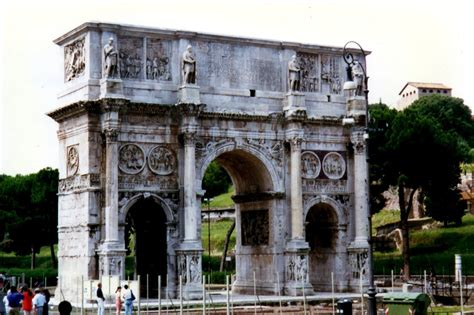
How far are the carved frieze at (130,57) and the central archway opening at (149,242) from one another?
505cm

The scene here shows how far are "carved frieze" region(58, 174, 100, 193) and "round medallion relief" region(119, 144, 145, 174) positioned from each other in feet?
3.50

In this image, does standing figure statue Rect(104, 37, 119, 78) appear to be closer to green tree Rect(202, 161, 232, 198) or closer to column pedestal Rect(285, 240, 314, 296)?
column pedestal Rect(285, 240, 314, 296)

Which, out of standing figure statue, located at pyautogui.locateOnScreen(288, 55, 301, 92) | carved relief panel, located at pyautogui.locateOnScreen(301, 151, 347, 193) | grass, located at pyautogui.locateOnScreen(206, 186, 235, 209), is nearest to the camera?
standing figure statue, located at pyautogui.locateOnScreen(288, 55, 301, 92)

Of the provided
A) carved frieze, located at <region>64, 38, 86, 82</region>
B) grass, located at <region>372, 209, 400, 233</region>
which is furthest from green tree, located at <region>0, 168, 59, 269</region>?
carved frieze, located at <region>64, 38, 86, 82</region>

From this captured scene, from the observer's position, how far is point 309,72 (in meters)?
39.8

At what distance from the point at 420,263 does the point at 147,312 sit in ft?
92.3

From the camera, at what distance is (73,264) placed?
3550cm

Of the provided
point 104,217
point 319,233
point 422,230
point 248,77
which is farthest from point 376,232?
point 104,217

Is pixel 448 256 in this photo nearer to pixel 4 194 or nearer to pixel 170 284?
pixel 170 284

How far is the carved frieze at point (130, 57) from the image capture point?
116 feet

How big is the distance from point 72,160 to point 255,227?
27.9 ft

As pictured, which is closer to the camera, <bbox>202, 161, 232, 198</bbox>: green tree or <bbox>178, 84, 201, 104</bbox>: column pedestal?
<bbox>178, 84, 201, 104</bbox>: column pedestal

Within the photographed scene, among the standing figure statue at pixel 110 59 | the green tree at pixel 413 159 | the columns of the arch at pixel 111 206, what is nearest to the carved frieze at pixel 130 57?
the standing figure statue at pixel 110 59

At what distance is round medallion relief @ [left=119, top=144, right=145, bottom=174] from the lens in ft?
114
